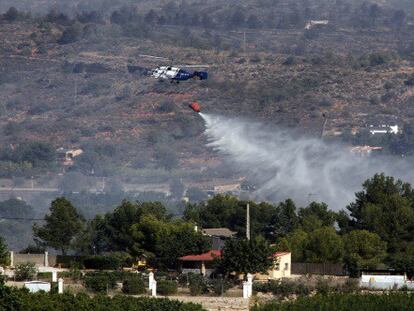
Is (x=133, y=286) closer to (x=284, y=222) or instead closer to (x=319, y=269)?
(x=319, y=269)

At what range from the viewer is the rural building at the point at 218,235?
336ft

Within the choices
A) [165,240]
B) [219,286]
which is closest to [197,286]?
[219,286]

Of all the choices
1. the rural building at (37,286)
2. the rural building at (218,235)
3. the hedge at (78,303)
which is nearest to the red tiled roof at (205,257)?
the rural building at (218,235)

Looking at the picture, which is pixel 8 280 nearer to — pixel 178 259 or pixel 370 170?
pixel 178 259

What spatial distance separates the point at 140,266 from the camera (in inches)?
3920

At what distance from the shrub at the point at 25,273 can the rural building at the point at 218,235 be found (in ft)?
44.7

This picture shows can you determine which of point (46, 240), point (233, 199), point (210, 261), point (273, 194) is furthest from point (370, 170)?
point (210, 261)

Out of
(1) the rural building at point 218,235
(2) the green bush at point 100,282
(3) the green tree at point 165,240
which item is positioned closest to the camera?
(2) the green bush at point 100,282

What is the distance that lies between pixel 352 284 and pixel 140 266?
1612 centimetres

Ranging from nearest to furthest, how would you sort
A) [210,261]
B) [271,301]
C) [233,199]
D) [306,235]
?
[271,301] → [210,261] → [306,235] → [233,199]

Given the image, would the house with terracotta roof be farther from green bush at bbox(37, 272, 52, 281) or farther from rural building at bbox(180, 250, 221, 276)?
green bush at bbox(37, 272, 52, 281)

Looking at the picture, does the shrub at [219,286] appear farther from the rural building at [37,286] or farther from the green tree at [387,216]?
the green tree at [387,216]

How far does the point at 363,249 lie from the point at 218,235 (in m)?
9.57

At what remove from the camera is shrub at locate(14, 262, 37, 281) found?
88881mm
